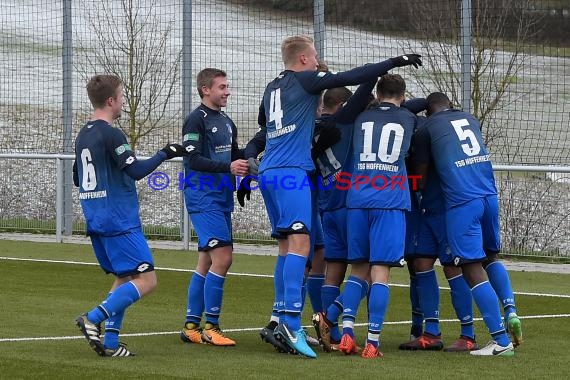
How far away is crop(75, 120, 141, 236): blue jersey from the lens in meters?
8.43

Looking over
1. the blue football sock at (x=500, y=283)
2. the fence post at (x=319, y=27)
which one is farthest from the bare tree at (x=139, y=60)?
the blue football sock at (x=500, y=283)

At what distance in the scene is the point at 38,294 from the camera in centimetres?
1214

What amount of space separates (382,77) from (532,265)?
749 cm

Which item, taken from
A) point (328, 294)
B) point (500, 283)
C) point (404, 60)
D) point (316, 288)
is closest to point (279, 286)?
point (328, 294)

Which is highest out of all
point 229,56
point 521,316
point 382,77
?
point 229,56

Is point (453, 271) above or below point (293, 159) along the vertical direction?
below

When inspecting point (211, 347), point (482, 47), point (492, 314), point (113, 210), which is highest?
point (482, 47)

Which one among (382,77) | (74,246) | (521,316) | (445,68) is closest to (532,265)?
(445,68)

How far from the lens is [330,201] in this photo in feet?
30.1

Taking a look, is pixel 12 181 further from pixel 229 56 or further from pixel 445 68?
pixel 445 68

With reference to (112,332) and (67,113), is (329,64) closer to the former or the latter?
(67,113)

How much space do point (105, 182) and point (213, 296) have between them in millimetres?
1375

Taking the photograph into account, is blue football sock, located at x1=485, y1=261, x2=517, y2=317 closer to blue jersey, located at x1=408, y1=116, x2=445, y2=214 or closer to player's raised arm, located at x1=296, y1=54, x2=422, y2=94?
blue jersey, located at x1=408, y1=116, x2=445, y2=214

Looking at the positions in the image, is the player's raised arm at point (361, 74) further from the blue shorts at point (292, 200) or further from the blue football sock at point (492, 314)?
the blue football sock at point (492, 314)
